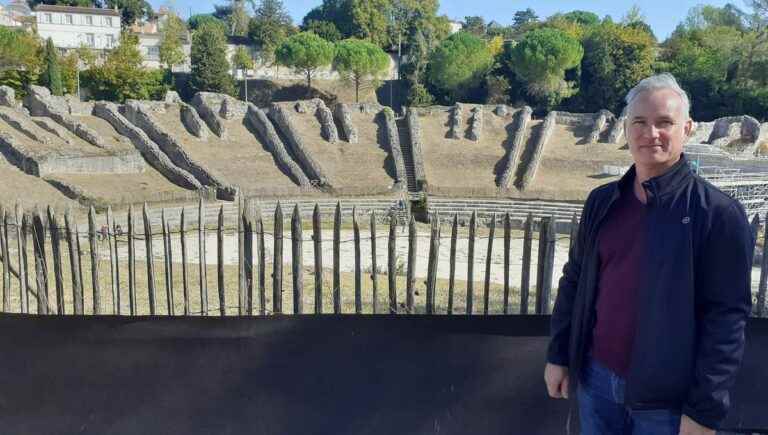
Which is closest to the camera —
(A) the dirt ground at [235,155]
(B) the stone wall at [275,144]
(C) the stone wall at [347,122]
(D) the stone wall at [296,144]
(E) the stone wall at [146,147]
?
(E) the stone wall at [146,147]

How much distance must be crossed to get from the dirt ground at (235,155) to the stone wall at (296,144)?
1.18 metres

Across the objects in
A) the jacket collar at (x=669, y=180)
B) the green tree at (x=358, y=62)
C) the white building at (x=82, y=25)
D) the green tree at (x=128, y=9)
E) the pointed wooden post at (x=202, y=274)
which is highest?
the green tree at (x=128, y=9)

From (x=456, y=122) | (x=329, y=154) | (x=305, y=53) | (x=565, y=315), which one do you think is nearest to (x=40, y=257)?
(x=565, y=315)

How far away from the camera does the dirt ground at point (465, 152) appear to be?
102 ft

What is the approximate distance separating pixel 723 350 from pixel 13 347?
15.3 ft

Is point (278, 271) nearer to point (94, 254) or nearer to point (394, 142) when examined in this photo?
point (94, 254)

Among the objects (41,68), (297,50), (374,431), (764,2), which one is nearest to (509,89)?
(297,50)

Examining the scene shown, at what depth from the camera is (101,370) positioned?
16.1 ft

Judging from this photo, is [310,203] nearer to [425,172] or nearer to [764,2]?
[425,172]

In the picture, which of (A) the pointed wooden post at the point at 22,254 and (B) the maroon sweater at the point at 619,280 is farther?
(A) the pointed wooden post at the point at 22,254

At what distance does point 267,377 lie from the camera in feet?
16.1

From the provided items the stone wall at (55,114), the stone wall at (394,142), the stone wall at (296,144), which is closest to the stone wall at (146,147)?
the stone wall at (55,114)

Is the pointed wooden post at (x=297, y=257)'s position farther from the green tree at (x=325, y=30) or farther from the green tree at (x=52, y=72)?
the green tree at (x=325, y=30)

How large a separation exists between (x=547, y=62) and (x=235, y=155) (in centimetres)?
3037
